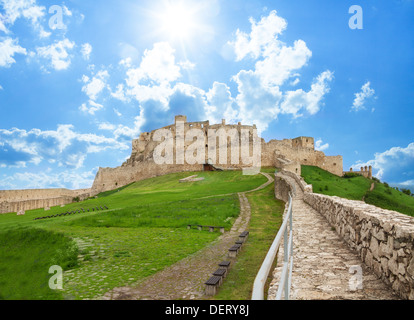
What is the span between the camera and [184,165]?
198ft

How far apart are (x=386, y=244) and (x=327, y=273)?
1345 mm

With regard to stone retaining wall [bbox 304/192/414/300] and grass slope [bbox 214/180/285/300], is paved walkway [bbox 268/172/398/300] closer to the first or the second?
stone retaining wall [bbox 304/192/414/300]

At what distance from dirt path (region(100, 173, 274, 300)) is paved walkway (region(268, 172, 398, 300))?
9.11 ft

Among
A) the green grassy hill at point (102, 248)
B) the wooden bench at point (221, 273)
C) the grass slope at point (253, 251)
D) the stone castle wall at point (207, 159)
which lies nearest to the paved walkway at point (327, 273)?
the grass slope at point (253, 251)

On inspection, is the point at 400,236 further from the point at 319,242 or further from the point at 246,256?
the point at 246,256

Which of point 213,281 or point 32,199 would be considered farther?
point 32,199

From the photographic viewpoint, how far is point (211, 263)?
9562 mm

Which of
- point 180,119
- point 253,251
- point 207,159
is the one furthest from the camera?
point 180,119

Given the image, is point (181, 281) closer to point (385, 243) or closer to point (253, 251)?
point (253, 251)

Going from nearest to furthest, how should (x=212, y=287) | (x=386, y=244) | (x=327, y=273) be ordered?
1. (x=386, y=244)
2. (x=327, y=273)
3. (x=212, y=287)

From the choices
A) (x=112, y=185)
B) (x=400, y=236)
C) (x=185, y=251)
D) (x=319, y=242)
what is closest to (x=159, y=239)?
(x=185, y=251)

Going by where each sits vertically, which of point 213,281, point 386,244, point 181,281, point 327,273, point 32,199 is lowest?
point 181,281

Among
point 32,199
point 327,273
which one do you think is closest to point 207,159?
point 32,199
